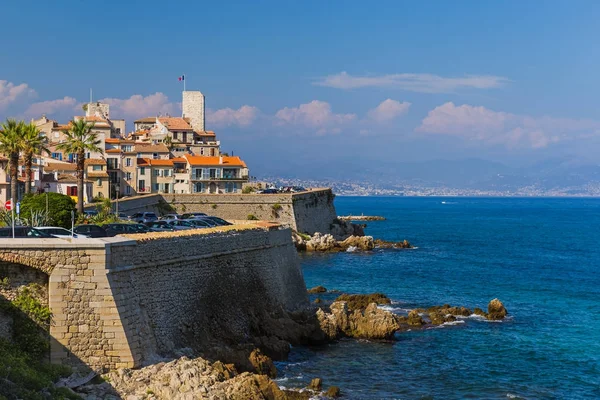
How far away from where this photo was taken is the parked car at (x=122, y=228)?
125ft

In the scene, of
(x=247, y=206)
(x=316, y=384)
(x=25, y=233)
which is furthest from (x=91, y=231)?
(x=247, y=206)

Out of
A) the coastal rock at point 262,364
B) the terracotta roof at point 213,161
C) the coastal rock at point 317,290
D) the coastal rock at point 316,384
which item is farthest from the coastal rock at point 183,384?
the terracotta roof at point 213,161

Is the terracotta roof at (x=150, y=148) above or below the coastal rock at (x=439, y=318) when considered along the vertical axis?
above

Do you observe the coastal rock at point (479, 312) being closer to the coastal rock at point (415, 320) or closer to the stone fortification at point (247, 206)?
the coastal rock at point (415, 320)

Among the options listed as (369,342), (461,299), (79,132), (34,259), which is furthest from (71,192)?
(34,259)

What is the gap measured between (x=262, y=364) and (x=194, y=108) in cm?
10689

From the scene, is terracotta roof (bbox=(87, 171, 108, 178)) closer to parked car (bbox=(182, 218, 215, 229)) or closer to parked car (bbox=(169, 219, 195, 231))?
parked car (bbox=(182, 218, 215, 229))

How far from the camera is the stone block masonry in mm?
25266

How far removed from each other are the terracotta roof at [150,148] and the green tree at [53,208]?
174 ft

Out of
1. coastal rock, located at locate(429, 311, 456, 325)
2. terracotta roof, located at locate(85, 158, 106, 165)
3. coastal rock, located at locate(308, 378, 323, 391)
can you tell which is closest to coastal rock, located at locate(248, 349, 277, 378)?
coastal rock, located at locate(308, 378, 323, 391)

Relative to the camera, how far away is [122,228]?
129 ft

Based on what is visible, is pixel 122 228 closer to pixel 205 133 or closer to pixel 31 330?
pixel 31 330

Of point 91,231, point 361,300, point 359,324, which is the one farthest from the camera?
point 361,300

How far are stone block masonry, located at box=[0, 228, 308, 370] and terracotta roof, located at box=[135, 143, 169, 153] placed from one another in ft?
210
